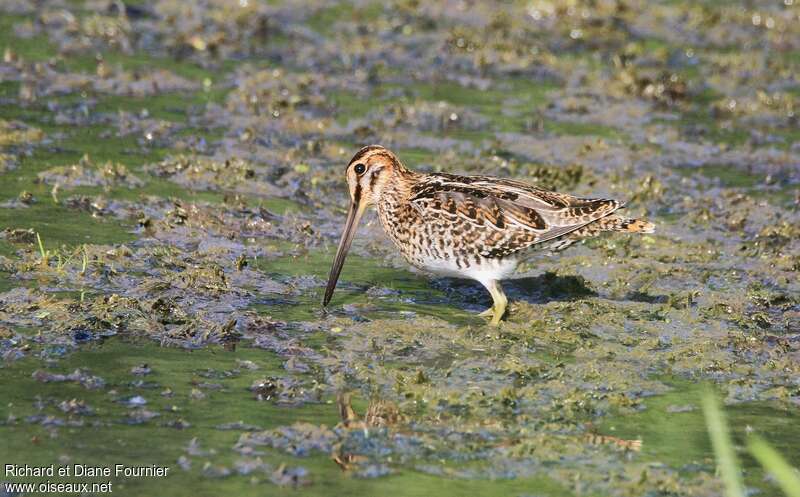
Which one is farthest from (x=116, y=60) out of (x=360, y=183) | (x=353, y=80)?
(x=360, y=183)

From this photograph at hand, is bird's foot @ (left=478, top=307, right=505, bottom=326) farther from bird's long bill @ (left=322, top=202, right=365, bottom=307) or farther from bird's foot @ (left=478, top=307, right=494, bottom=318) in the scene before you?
bird's long bill @ (left=322, top=202, right=365, bottom=307)

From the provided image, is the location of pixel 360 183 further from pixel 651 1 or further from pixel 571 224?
pixel 651 1

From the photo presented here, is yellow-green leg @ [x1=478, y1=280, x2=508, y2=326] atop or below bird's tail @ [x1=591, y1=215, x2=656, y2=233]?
below

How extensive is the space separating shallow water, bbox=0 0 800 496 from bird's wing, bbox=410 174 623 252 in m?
0.62

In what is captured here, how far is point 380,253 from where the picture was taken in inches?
387

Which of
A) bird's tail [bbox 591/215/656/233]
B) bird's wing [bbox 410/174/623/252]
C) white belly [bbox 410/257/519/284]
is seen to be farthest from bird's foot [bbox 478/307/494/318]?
bird's tail [bbox 591/215/656/233]

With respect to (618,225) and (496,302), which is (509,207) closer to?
(496,302)

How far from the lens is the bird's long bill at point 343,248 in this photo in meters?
8.48

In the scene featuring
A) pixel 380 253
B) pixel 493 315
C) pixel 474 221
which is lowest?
pixel 493 315

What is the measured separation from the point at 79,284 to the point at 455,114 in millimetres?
5530

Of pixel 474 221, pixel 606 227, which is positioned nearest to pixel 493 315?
pixel 474 221

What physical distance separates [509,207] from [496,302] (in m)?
0.63

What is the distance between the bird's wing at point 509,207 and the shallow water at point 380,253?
2.04ft

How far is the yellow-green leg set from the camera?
852cm
